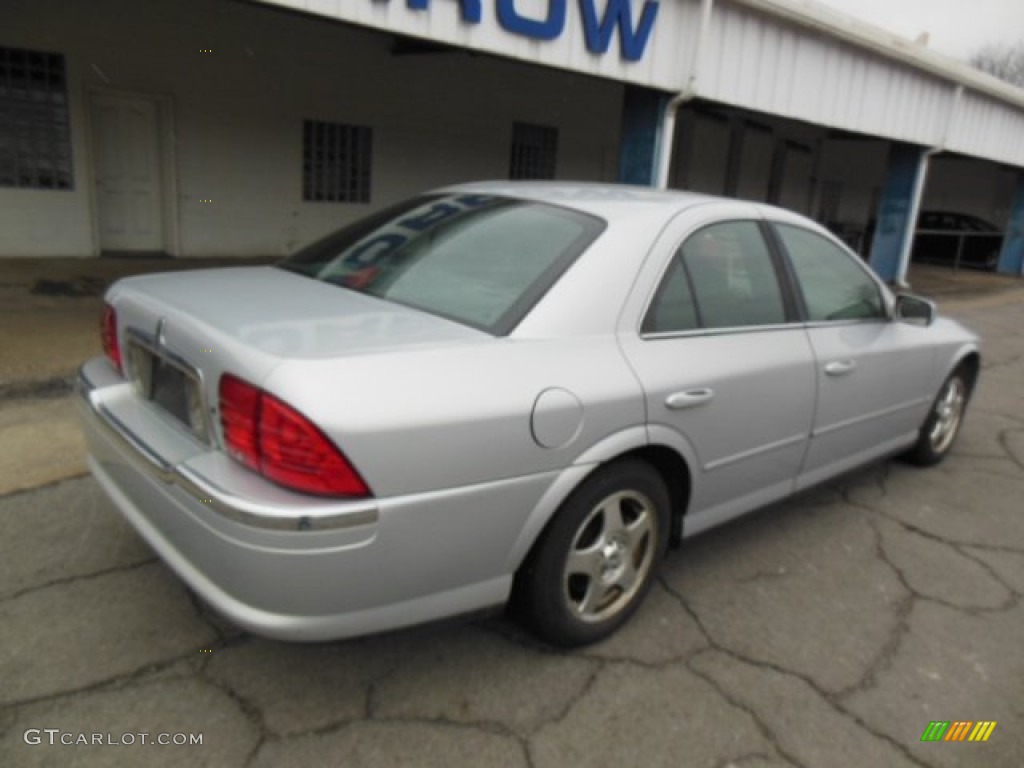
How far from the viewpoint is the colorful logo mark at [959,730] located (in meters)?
2.35

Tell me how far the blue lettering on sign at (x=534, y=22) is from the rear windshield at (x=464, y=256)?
12.8 ft

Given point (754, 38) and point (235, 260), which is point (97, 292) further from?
point (754, 38)

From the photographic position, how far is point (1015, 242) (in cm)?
1883

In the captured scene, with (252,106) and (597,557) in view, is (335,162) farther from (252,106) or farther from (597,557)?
(597,557)

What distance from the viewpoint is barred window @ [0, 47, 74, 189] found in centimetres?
866

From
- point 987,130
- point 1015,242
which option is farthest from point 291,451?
point 1015,242

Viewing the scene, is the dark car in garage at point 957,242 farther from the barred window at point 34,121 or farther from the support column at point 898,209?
the barred window at point 34,121

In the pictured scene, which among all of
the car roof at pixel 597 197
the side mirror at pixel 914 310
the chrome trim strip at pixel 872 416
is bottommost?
the chrome trim strip at pixel 872 416

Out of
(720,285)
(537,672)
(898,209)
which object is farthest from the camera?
(898,209)

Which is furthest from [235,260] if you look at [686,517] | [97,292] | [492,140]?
[686,517]

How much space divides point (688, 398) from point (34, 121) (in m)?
9.22

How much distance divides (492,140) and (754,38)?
5284mm

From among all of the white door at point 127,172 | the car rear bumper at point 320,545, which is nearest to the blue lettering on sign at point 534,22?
the car rear bumper at point 320,545

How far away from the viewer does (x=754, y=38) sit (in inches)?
348
